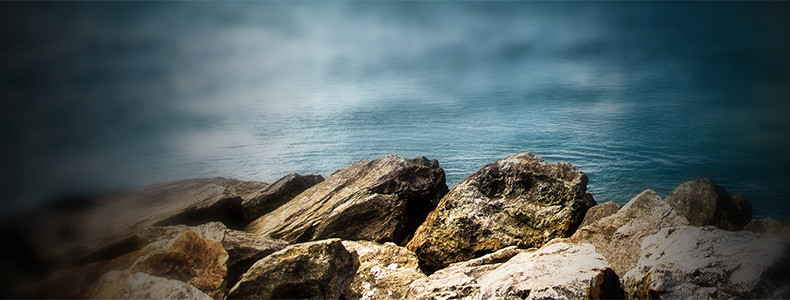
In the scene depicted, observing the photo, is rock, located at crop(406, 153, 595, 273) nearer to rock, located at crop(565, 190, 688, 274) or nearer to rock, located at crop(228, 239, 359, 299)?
rock, located at crop(565, 190, 688, 274)

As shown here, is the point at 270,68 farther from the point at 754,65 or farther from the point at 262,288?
the point at 754,65

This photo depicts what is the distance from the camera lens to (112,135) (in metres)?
3.01

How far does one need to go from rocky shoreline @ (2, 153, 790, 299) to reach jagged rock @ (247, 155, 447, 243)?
14 mm

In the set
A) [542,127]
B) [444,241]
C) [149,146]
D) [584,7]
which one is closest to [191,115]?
[149,146]

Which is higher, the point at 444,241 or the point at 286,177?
the point at 286,177

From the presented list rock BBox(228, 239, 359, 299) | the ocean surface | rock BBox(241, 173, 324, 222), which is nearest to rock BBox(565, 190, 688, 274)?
the ocean surface

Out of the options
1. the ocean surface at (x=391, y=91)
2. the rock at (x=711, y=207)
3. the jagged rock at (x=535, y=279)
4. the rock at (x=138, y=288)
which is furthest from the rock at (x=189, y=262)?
the rock at (x=711, y=207)

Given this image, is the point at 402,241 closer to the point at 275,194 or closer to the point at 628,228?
the point at 275,194

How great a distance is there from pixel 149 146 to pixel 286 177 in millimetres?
1686

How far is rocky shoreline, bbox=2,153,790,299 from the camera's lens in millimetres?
2338

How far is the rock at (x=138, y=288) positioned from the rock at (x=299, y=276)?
10.6 inches

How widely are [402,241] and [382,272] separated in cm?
95

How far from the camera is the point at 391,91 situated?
5.09 m

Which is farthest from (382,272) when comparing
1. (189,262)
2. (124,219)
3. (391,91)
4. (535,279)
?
(391,91)
